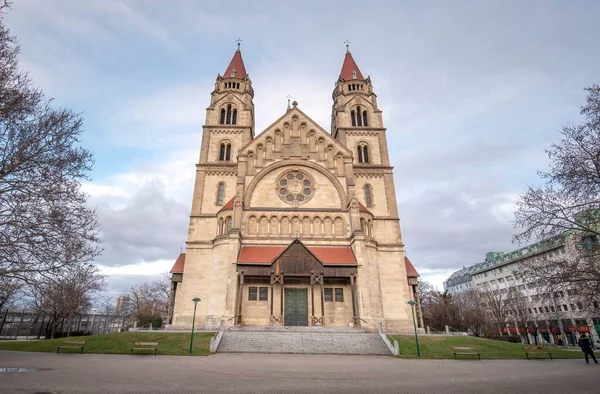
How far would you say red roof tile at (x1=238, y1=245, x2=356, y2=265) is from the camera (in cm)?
2722

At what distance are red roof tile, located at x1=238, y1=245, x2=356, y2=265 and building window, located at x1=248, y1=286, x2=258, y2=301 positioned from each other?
2449 mm

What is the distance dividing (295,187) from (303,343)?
51.0 ft

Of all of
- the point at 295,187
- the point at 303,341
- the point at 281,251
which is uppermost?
the point at 295,187

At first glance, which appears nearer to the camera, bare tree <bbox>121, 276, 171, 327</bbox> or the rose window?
the rose window

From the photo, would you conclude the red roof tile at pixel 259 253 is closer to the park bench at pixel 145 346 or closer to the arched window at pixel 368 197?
the park bench at pixel 145 346

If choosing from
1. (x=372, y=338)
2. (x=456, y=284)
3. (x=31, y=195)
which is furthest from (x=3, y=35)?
(x=456, y=284)

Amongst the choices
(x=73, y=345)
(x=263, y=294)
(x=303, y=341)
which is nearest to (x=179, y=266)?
(x=263, y=294)

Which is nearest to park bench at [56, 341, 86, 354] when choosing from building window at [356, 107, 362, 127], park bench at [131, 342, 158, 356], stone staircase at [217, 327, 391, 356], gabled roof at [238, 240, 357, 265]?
park bench at [131, 342, 158, 356]

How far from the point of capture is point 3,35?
11516 millimetres

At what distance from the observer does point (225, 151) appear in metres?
36.3

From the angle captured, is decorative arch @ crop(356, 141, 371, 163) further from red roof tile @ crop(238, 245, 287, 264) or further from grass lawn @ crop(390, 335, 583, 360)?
grass lawn @ crop(390, 335, 583, 360)

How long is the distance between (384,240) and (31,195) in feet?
89.2

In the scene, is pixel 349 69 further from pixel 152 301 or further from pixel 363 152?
pixel 152 301

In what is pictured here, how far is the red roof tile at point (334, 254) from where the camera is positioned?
2742cm
